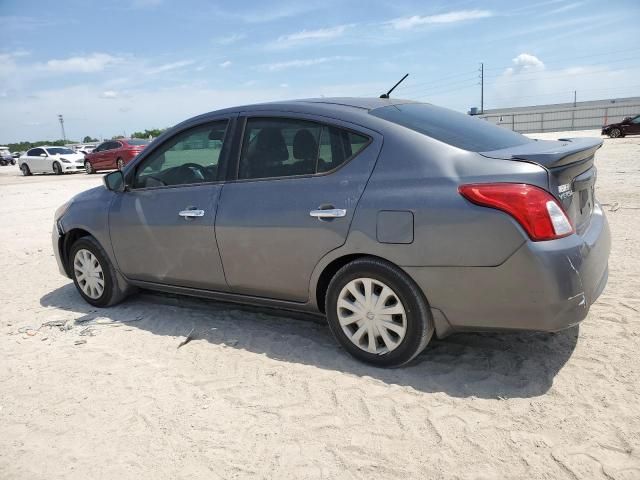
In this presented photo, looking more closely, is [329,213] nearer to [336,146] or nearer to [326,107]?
[336,146]

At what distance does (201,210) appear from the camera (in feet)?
13.1

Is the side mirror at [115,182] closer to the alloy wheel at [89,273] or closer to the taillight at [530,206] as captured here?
the alloy wheel at [89,273]

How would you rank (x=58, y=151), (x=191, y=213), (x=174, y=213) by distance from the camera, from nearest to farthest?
1. (x=191, y=213)
2. (x=174, y=213)
3. (x=58, y=151)

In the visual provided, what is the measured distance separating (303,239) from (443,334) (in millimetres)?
1069

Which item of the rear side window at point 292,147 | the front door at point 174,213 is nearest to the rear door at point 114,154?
the front door at point 174,213

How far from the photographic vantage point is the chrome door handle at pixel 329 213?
129 inches

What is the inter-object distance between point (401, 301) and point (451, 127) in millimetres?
1238

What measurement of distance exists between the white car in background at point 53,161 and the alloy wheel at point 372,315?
2681cm

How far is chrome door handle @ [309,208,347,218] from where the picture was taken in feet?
10.8

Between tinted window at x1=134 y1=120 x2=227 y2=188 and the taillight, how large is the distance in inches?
82.7

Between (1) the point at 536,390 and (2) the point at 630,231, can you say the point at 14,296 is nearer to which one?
(1) the point at 536,390

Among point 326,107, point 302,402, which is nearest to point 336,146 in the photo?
point 326,107

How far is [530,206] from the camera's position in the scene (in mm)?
2766

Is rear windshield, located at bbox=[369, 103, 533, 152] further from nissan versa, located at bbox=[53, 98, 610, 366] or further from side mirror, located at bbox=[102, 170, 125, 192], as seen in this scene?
side mirror, located at bbox=[102, 170, 125, 192]
